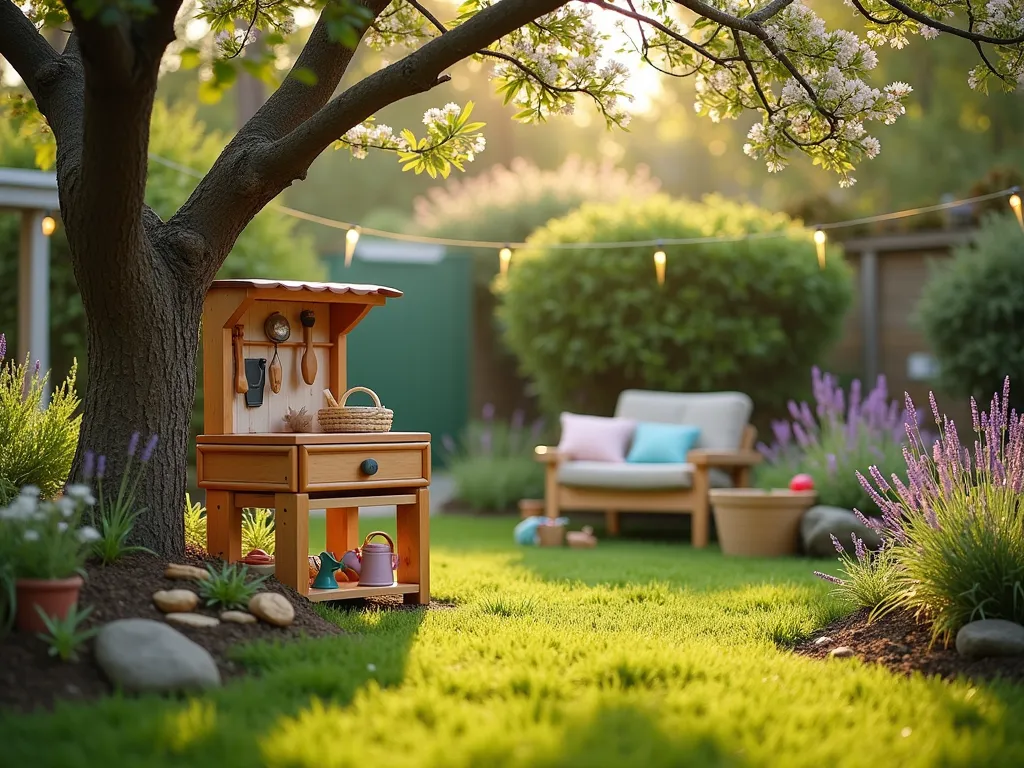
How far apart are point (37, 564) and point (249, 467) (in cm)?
133

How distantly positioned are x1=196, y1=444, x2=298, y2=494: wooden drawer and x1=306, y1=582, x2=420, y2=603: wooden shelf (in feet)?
1.37

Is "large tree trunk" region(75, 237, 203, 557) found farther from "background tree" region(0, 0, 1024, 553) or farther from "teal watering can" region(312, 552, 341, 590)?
"teal watering can" region(312, 552, 341, 590)

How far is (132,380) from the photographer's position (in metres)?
4.12

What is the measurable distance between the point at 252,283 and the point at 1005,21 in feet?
9.88

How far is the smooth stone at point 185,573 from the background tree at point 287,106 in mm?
347

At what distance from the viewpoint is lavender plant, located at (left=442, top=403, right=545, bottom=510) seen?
31.2 feet

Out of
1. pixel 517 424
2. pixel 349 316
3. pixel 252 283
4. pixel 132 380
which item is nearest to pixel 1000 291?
pixel 517 424

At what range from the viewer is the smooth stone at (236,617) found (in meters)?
3.59

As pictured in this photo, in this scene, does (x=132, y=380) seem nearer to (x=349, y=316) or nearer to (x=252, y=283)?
(x=252, y=283)

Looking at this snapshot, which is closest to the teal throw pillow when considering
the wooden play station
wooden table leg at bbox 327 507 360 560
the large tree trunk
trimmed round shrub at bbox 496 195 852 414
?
trimmed round shrub at bbox 496 195 852 414

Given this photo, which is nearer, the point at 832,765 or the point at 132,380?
the point at 832,765

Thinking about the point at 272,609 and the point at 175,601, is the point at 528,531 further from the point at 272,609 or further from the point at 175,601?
the point at 175,601

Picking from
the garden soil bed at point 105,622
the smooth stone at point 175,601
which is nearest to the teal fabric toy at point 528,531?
the garden soil bed at point 105,622

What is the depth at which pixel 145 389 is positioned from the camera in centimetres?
414
